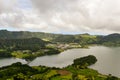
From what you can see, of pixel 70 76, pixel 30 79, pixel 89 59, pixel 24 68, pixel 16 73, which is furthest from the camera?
pixel 89 59

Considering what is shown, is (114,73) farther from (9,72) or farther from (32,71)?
(9,72)

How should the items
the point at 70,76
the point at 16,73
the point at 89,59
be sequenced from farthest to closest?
1. the point at 89,59
2. the point at 16,73
3. the point at 70,76

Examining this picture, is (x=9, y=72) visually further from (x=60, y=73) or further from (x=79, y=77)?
(x=79, y=77)

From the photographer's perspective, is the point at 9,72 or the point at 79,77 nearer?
the point at 79,77

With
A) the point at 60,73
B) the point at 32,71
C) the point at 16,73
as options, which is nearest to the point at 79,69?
the point at 60,73

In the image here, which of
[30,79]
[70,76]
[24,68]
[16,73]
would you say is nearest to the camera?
[30,79]

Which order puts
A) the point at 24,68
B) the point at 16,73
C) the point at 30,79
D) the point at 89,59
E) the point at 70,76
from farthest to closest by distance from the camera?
the point at 89,59, the point at 24,68, the point at 16,73, the point at 70,76, the point at 30,79

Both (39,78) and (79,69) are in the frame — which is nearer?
(39,78)

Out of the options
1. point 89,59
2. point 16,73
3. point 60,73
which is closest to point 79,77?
point 60,73
